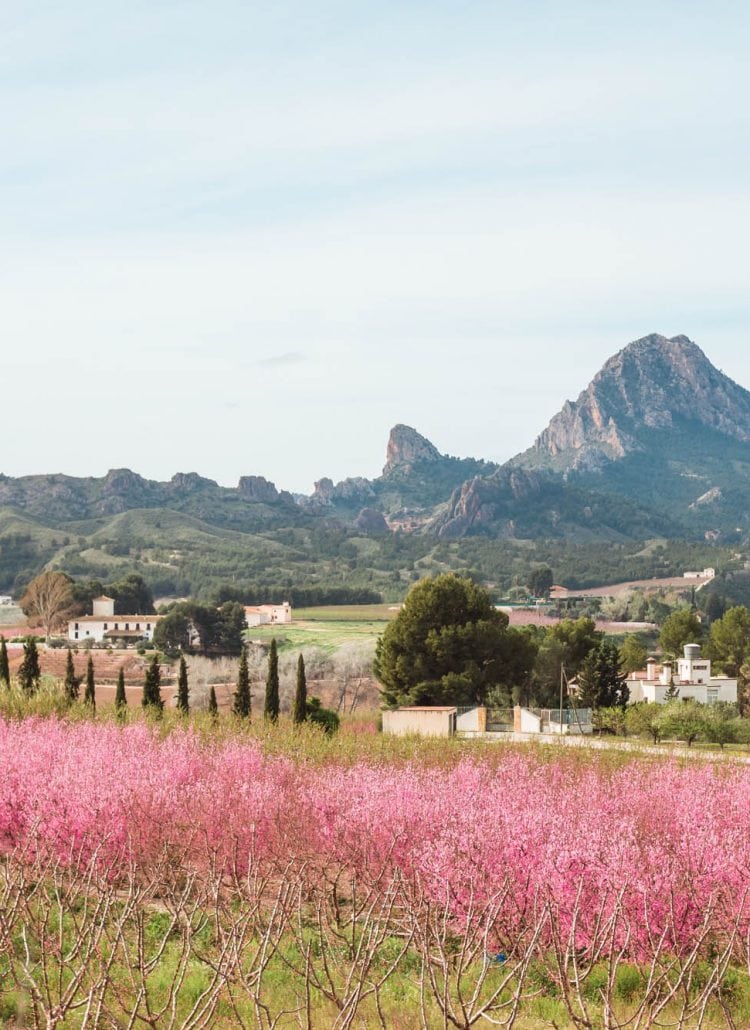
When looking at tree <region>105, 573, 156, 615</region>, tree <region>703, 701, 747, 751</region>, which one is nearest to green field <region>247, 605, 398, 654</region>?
tree <region>105, 573, 156, 615</region>

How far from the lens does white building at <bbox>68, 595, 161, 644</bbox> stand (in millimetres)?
110938

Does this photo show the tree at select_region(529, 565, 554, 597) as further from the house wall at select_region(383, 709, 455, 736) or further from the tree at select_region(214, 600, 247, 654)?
the house wall at select_region(383, 709, 455, 736)

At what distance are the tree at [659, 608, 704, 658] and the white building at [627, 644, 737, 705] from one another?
38.9 feet

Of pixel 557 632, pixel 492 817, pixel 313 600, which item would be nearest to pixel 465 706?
pixel 557 632

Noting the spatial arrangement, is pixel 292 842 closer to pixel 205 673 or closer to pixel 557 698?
pixel 557 698

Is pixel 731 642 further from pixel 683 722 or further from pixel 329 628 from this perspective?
pixel 329 628

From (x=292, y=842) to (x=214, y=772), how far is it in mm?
3011

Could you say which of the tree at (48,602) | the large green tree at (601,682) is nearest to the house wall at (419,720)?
the large green tree at (601,682)

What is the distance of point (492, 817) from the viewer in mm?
12375

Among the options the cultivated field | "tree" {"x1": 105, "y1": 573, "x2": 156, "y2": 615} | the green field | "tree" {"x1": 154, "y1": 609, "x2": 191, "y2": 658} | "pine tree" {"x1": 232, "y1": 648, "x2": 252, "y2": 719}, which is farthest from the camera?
"tree" {"x1": 105, "y1": 573, "x2": 156, "y2": 615}

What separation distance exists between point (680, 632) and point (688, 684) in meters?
17.6

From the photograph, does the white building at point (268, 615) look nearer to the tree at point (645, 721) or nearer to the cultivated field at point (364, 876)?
the tree at point (645, 721)

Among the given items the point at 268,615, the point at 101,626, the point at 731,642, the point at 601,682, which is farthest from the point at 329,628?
the point at 601,682

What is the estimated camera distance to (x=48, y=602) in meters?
113
